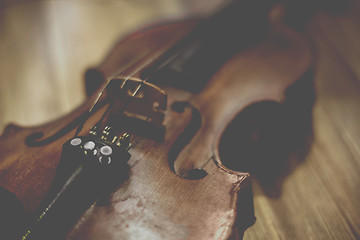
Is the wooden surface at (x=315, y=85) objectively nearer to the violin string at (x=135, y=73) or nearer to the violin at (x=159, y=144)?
the violin at (x=159, y=144)

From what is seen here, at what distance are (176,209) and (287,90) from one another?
2.20 ft

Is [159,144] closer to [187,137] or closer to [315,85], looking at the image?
[187,137]

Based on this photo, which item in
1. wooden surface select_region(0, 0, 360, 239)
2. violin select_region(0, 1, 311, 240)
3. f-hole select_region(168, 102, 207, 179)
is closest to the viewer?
violin select_region(0, 1, 311, 240)

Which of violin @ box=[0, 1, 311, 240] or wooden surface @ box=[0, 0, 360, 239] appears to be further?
wooden surface @ box=[0, 0, 360, 239]

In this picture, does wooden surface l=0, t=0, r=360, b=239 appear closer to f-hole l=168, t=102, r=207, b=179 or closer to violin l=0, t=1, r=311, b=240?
violin l=0, t=1, r=311, b=240

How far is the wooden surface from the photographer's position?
1.12 metres

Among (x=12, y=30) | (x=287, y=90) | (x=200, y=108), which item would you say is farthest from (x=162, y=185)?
(x=12, y=30)

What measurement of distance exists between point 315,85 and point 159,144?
3.37 feet

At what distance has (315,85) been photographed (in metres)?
1.59

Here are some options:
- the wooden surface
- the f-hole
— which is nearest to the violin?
the f-hole

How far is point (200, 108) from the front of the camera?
108 cm

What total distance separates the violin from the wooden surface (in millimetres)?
212

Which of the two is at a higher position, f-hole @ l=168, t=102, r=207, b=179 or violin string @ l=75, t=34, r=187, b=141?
violin string @ l=75, t=34, r=187, b=141

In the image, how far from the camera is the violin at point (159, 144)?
2.35 feet
